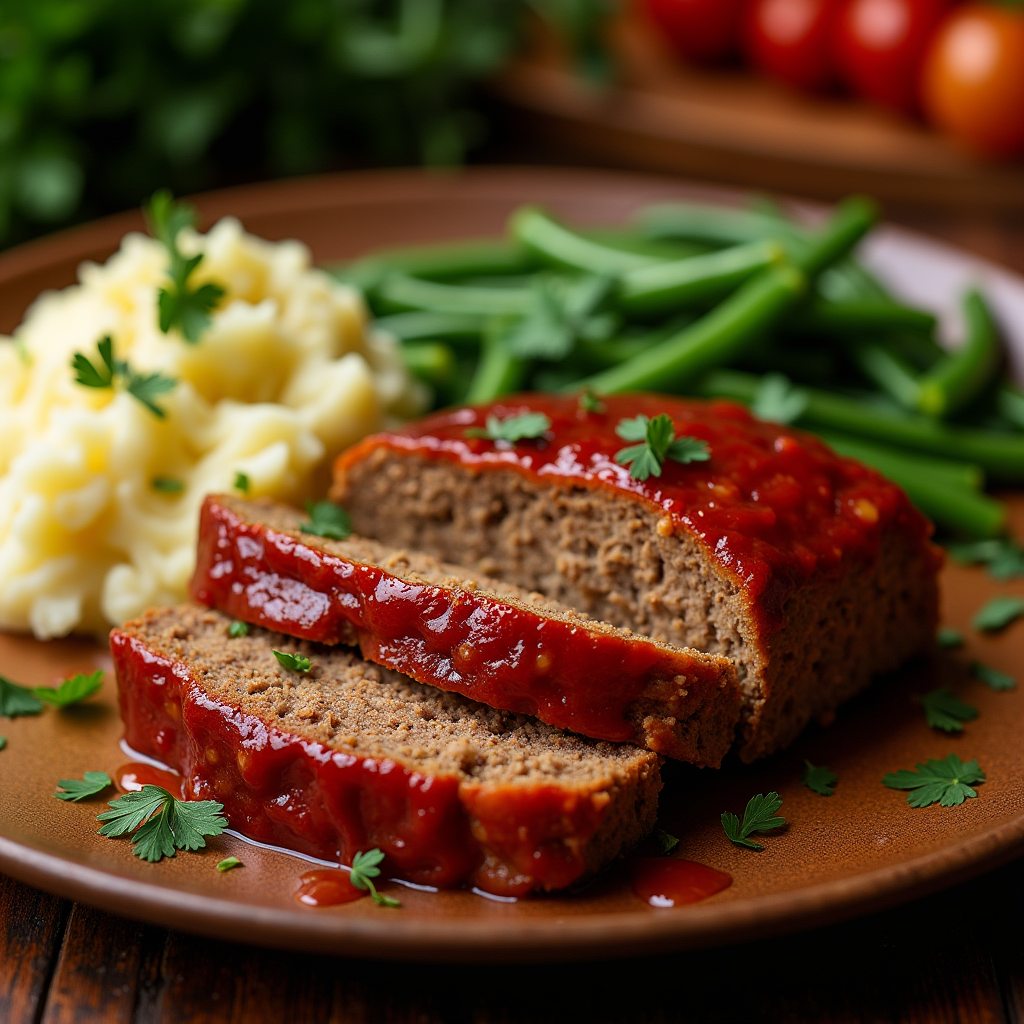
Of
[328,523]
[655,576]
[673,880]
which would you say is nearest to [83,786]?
[328,523]

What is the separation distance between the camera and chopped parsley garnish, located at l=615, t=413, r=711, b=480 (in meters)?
4.25

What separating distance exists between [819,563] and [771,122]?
574cm

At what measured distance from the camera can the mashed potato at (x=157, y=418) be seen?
4789 millimetres

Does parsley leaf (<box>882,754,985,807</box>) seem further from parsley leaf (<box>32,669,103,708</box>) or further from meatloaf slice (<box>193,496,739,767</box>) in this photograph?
parsley leaf (<box>32,669,103,708</box>)

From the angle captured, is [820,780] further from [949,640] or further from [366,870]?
[366,870]

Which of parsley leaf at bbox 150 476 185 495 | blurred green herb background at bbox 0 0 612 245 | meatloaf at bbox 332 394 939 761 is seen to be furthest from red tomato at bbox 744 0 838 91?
parsley leaf at bbox 150 476 185 495

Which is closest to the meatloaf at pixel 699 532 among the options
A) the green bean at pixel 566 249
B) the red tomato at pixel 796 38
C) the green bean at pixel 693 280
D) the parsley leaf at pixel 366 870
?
the parsley leaf at pixel 366 870

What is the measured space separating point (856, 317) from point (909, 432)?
0.67 metres

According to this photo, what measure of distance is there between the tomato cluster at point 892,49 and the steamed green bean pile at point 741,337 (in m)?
2.51

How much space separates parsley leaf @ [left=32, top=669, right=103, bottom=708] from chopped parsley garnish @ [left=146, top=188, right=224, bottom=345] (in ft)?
4.81

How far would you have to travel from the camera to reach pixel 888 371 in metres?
6.11

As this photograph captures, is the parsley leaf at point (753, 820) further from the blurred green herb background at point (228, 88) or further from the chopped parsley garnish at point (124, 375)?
the blurred green herb background at point (228, 88)

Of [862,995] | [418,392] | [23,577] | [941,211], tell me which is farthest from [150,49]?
[862,995]

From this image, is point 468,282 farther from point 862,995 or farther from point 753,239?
point 862,995
